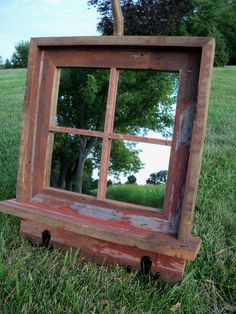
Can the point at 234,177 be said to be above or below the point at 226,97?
below

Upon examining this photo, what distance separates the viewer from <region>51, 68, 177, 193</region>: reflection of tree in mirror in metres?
1.89

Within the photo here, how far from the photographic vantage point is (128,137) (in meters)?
1.87

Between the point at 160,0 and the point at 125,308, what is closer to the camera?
the point at 125,308

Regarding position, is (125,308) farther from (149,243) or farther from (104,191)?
(104,191)

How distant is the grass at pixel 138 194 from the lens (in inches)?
72.4

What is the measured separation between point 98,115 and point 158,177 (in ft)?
1.41

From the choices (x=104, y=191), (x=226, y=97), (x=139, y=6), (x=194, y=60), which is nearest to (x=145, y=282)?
(x=104, y=191)

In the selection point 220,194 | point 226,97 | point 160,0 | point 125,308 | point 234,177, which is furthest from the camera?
point 160,0

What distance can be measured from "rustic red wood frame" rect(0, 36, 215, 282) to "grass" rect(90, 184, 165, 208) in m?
0.04

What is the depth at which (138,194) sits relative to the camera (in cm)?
189

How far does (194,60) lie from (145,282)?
38.1 inches

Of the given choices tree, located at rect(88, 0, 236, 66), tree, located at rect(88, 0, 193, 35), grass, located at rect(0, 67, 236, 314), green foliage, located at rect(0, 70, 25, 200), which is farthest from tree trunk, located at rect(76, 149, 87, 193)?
tree, located at rect(88, 0, 193, 35)

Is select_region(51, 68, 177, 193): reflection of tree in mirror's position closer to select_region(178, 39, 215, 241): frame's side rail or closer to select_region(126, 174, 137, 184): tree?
select_region(126, 174, 137, 184): tree

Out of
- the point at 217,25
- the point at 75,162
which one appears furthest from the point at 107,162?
the point at 217,25
